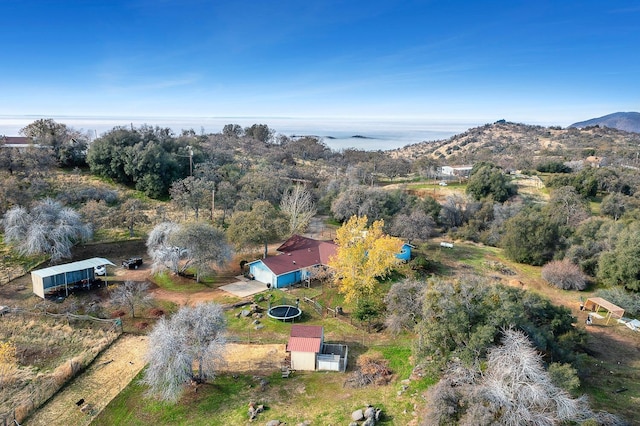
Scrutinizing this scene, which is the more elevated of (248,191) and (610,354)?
(248,191)

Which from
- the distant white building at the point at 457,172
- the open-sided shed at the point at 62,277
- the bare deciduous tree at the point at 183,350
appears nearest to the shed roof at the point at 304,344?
the bare deciduous tree at the point at 183,350

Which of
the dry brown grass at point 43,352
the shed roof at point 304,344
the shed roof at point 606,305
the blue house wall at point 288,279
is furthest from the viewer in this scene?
the blue house wall at point 288,279

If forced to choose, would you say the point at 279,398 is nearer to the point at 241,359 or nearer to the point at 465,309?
the point at 241,359

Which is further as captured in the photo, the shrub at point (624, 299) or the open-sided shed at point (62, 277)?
the shrub at point (624, 299)

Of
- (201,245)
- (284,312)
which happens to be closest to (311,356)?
(284,312)

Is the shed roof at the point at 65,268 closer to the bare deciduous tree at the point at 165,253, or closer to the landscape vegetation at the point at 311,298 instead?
the landscape vegetation at the point at 311,298

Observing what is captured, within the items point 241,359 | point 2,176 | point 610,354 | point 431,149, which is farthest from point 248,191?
point 431,149

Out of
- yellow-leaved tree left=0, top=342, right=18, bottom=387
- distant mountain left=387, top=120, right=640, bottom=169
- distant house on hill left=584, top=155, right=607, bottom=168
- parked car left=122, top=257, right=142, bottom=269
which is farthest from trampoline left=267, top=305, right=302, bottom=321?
distant house on hill left=584, top=155, right=607, bottom=168
